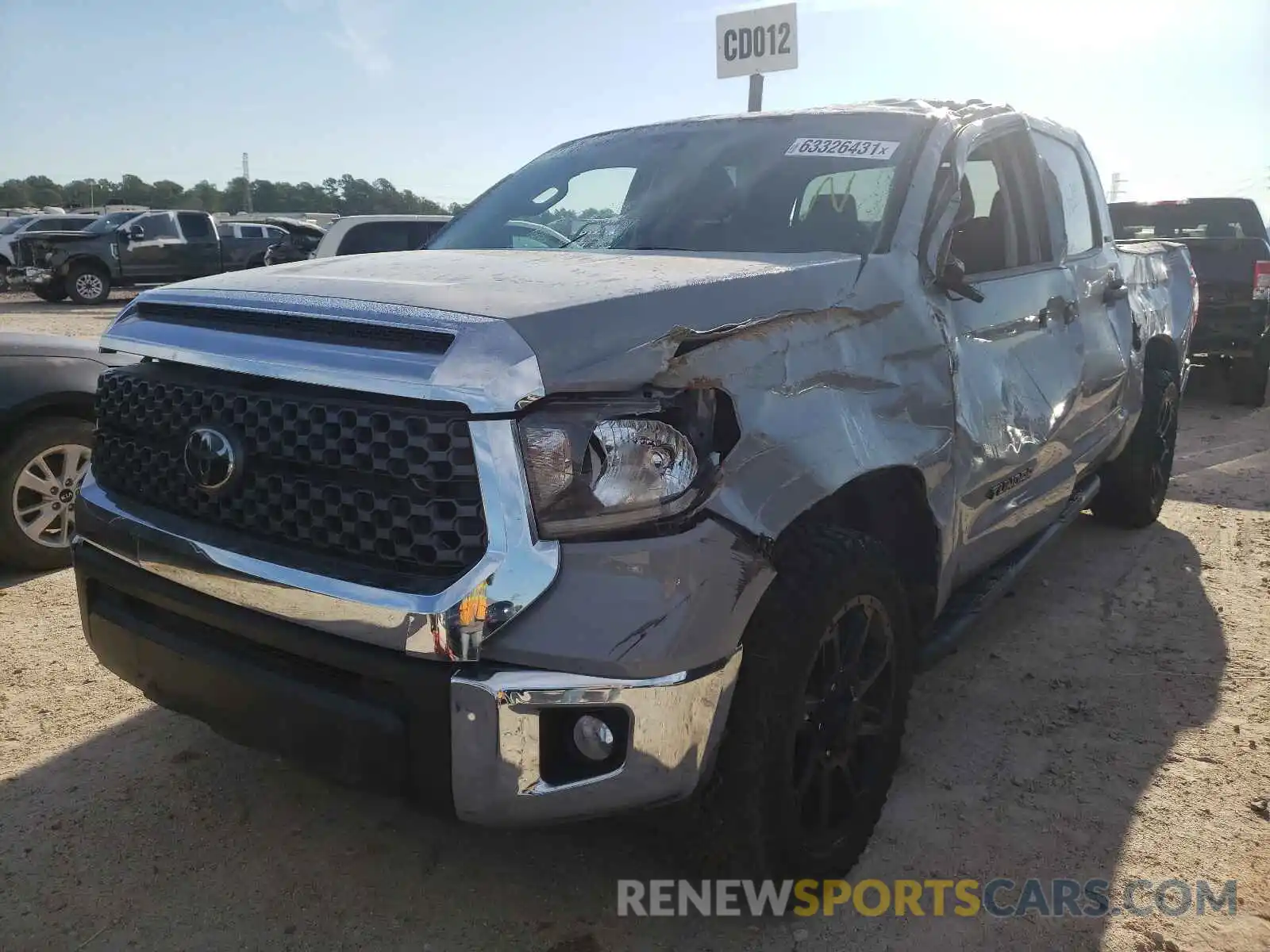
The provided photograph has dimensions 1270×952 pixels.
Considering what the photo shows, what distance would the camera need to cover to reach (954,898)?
7.94 feet

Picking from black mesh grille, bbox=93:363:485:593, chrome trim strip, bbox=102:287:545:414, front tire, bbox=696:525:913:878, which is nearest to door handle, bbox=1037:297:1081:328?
front tire, bbox=696:525:913:878

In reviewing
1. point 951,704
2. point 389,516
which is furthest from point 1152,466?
point 389,516

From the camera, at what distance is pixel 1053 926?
91.3 inches

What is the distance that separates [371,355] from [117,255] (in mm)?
21343

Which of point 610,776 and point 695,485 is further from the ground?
point 695,485

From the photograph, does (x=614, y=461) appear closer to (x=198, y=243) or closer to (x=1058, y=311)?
(x=1058, y=311)

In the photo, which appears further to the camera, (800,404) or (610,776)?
(800,404)

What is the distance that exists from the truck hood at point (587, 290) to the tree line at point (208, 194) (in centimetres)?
5914

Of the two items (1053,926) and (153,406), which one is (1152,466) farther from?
(153,406)

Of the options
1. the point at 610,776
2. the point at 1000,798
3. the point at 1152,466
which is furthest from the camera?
the point at 1152,466

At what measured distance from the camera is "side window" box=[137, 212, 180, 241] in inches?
804

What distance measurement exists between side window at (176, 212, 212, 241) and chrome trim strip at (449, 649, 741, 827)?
21959 millimetres

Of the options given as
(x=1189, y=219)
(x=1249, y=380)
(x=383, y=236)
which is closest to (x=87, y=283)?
(x=383, y=236)

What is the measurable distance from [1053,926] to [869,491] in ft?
3.69
